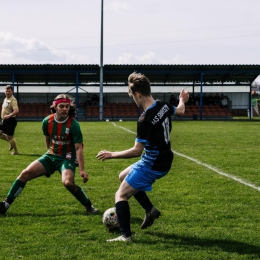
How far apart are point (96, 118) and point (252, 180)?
36.1 metres

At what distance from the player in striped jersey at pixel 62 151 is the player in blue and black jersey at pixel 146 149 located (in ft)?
4.05

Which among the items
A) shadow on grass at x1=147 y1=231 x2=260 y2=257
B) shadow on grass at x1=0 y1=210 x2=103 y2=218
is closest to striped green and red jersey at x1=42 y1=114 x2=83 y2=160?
shadow on grass at x1=0 y1=210 x2=103 y2=218

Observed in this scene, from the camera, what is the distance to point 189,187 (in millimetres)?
8086

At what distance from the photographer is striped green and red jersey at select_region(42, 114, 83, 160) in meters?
6.09

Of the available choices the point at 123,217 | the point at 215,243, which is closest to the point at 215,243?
the point at 215,243

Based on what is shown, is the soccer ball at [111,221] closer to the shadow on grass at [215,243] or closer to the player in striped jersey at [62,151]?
the shadow on grass at [215,243]

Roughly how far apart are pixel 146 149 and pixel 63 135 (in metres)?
1.60

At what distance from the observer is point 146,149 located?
4.93 metres

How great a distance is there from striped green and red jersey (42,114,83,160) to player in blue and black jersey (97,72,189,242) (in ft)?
4.32

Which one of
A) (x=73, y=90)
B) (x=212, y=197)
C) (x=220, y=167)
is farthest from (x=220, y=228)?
(x=73, y=90)

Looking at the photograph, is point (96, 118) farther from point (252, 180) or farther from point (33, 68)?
point (252, 180)

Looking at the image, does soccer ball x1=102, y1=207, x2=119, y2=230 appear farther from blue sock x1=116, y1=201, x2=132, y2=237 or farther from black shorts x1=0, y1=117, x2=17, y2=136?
black shorts x1=0, y1=117, x2=17, y2=136

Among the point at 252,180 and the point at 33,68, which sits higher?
the point at 33,68

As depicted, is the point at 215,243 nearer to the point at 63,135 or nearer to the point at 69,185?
the point at 69,185
